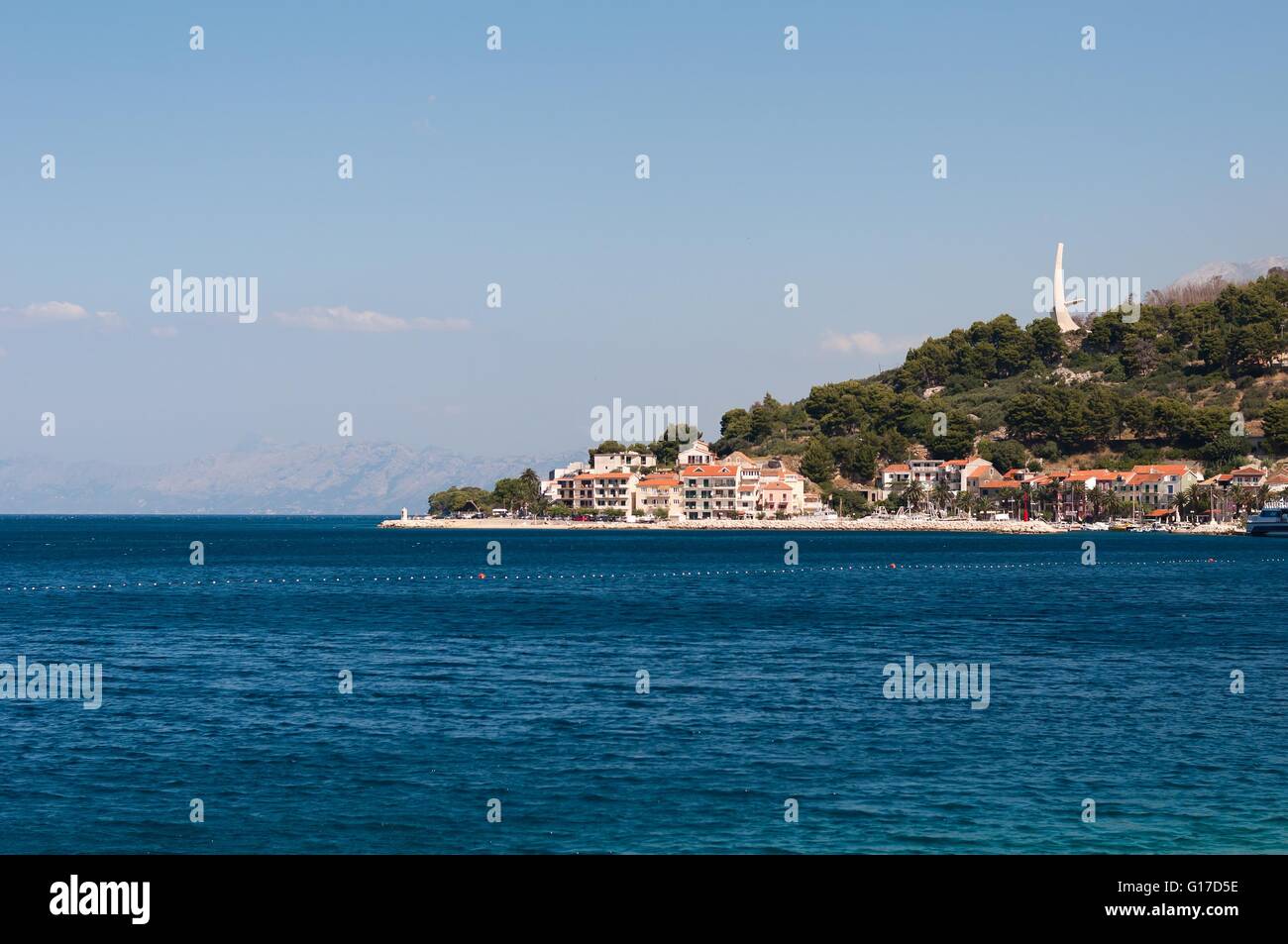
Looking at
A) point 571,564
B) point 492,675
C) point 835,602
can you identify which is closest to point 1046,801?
point 492,675

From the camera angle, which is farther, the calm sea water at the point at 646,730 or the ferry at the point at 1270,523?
the ferry at the point at 1270,523

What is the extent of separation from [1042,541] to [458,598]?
106 m

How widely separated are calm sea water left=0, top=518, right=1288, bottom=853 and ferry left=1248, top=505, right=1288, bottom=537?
117102 millimetres

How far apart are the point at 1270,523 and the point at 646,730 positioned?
164 meters

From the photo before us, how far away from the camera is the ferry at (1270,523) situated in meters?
171

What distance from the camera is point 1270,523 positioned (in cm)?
17138

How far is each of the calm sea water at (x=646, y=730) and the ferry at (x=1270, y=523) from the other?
384 ft
